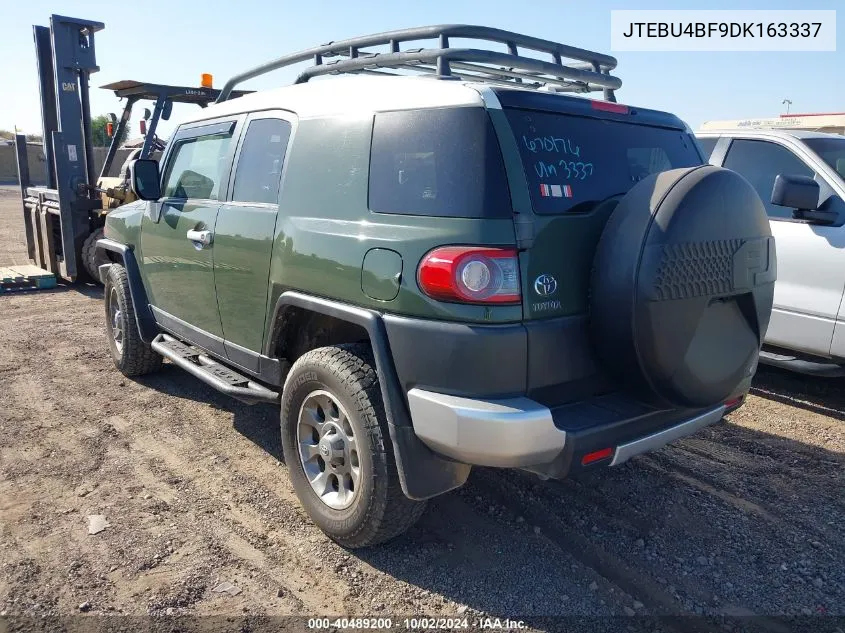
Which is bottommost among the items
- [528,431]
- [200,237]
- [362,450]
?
[362,450]

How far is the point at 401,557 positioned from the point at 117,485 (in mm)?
1746

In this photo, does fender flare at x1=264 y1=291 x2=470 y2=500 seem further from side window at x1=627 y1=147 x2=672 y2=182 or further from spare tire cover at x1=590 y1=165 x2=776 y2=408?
side window at x1=627 y1=147 x2=672 y2=182

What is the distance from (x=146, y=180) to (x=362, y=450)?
2.87 metres

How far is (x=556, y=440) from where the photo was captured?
2506mm

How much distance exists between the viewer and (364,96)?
306 cm

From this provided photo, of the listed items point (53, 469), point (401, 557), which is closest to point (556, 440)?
point (401, 557)

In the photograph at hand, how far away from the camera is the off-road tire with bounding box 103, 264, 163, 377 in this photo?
5270mm

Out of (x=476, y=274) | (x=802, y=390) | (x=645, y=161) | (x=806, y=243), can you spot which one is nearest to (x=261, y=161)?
(x=476, y=274)

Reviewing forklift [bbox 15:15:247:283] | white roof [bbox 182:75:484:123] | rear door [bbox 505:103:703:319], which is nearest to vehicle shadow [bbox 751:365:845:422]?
rear door [bbox 505:103:703:319]

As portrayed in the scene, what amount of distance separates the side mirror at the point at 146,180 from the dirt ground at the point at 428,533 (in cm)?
157

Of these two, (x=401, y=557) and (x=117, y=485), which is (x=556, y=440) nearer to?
(x=401, y=557)

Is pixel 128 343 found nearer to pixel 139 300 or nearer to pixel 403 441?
pixel 139 300

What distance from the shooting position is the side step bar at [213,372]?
3.72 metres

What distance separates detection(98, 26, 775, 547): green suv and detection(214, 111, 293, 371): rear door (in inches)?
1.3
